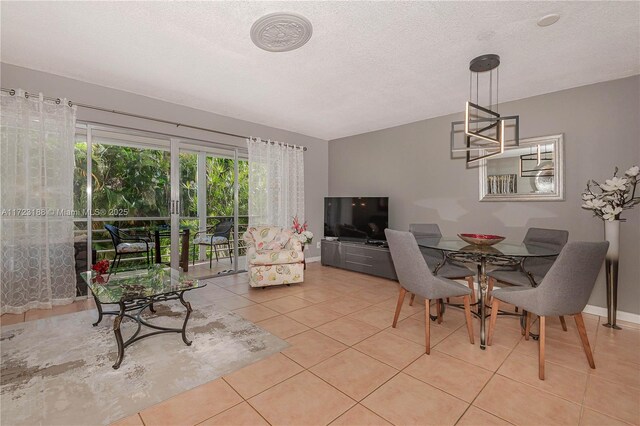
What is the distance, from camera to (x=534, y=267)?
2.93m

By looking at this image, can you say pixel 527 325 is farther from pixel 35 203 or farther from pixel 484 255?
pixel 35 203

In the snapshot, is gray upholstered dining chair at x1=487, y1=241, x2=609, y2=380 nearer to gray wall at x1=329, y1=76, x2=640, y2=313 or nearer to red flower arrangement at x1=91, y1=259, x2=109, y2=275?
gray wall at x1=329, y1=76, x2=640, y2=313

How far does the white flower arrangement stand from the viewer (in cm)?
266

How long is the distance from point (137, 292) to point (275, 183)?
10.1 ft

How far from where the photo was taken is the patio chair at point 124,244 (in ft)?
13.4

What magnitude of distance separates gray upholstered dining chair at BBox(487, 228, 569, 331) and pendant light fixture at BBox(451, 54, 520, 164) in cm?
101

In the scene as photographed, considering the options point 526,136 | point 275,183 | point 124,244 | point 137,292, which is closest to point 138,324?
point 137,292

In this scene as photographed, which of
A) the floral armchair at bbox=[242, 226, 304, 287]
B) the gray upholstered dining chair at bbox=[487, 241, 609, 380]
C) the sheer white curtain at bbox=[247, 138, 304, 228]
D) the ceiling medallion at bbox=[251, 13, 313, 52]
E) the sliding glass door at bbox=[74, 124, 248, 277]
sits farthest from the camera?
the sheer white curtain at bbox=[247, 138, 304, 228]

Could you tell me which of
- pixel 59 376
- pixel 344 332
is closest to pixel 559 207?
pixel 344 332

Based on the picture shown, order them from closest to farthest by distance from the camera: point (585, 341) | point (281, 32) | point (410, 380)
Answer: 1. point (410, 380)
2. point (585, 341)
3. point (281, 32)

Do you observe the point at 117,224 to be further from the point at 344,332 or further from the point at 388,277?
the point at 388,277

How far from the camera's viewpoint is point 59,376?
6.23ft

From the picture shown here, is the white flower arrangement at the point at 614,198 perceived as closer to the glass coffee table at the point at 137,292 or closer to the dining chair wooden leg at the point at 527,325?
the dining chair wooden leg at the point at 527,325

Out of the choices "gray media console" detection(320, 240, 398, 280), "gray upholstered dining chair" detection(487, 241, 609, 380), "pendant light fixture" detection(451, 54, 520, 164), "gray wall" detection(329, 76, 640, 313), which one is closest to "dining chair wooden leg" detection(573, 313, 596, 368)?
"gray upholstered dining chair" detection(487, 241, 609, 380)
